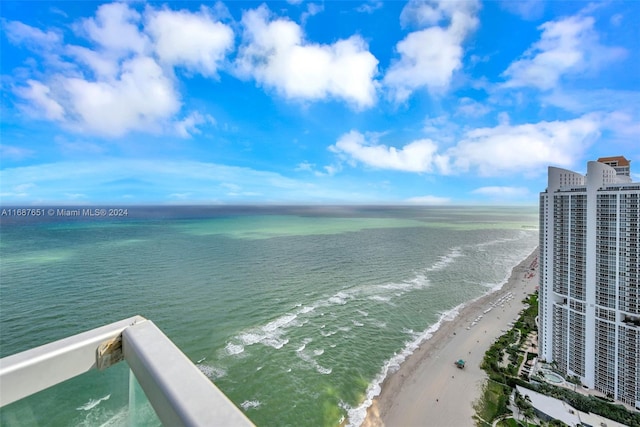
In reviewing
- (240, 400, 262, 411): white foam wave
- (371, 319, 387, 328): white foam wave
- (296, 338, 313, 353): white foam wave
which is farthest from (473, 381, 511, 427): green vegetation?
(240, 400, 262, 411): white foam wave

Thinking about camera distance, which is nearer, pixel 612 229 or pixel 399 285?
pixel 612 229

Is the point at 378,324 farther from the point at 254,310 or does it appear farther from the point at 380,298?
the point at 254,310

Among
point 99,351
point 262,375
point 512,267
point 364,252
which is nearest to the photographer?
point 99,351

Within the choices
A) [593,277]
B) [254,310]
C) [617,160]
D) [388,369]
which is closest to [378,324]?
[388,369]

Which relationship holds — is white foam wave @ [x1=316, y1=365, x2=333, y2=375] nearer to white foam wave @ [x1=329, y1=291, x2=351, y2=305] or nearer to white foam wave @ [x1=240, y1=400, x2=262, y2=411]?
white foam wave @ [x1=240, y1=400, x2=262, y2=411]

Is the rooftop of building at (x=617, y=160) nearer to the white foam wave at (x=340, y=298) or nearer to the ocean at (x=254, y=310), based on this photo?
the ocean at (x=254, y=310)

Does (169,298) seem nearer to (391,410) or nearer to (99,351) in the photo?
(391,410)

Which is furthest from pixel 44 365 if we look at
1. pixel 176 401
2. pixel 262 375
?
pixel 262 375
